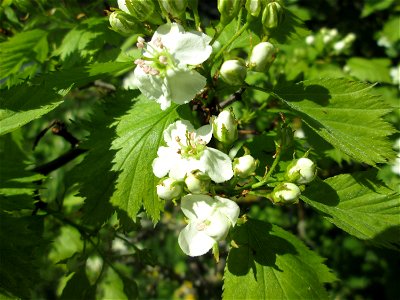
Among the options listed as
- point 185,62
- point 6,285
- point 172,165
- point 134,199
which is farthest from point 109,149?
point 6,285

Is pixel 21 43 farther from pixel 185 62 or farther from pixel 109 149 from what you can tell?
pixel 185 62

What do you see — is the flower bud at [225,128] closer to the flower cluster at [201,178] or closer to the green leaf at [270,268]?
the flower cluster at [201,178]

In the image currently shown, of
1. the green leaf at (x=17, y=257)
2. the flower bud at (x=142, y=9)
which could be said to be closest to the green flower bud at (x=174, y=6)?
the flower bud at (x=142, y=9)

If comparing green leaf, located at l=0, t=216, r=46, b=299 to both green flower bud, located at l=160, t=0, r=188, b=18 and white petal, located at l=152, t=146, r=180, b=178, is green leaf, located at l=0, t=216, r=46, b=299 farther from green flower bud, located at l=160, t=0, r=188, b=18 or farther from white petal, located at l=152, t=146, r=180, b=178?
green flower bud, located at l=160, t=0, r=188, b=18

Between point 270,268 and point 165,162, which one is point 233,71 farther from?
point 270,268

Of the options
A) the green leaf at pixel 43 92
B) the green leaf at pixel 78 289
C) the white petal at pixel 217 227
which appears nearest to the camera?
the white petal at pixel 217 227

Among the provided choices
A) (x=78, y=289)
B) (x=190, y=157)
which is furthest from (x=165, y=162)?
(x=78, y=289)
